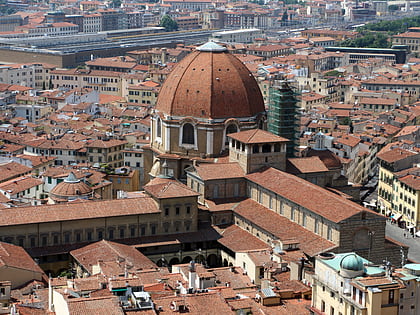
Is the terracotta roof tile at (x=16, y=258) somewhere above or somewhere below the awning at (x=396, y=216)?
above

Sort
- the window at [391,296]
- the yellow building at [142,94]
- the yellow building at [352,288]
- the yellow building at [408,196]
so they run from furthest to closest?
the yellow building at [142,94] < the yellow building at [408,196] < the window at [391,296] < the yellow building at [352,288]

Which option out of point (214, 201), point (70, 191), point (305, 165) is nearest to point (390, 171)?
point (305, 165)

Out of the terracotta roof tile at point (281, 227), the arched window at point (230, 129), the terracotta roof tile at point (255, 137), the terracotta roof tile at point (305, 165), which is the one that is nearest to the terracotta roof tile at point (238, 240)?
the terracotta roof tile at point (281, 227)

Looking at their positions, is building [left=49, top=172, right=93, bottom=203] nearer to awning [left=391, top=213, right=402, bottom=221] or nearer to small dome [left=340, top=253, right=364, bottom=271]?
awning [left=391, top=213, right=402, bottom=221]

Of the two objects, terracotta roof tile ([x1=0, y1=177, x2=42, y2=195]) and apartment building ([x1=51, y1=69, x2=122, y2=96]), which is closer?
terracotta roof tile ([x1=0, y1=177, x2=42, y2=195])

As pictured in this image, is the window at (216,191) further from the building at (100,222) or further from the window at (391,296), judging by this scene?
the window at (391,296)

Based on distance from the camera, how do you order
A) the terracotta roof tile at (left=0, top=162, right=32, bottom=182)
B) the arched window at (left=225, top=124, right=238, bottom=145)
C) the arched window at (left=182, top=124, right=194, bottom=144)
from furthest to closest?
the terracotta roof tile at (left=0, top=162, right=32, bottom=182), the arched window at (left=182, top=124, right=194, bottom=144), the arched window at (left=225, top=124, right=238, bottom=145)

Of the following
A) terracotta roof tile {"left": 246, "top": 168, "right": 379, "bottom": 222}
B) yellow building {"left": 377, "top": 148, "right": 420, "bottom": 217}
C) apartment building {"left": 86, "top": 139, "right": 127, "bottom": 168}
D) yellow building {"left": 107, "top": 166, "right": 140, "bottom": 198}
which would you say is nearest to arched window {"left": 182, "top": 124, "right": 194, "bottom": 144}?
yellow building {"left": 107, "top": 166, "right": 140, "bottom": 198}
